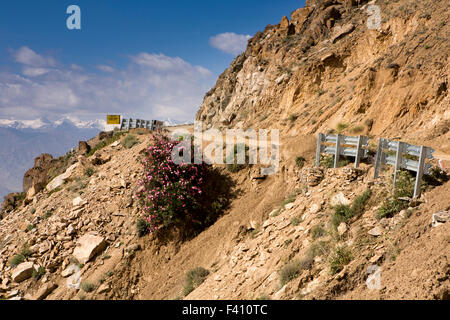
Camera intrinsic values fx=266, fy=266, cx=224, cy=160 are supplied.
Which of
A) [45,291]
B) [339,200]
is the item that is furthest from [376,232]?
[45,291]

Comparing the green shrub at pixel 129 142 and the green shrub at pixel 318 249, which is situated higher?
the green shrub at pixel 129 142

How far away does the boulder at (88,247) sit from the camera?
906cm

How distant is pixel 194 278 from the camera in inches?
308

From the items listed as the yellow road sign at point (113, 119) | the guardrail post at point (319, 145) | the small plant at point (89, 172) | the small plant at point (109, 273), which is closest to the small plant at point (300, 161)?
the guardrail post at point (319, 145)

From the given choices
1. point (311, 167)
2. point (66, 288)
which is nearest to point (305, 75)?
point (311, 167)

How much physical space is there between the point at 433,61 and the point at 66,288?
54.2ft

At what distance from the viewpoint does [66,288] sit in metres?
8.54

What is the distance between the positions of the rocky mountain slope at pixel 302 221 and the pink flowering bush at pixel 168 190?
2.30 feet

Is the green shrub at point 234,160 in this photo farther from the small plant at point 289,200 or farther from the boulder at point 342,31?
the boulder at point 342,31

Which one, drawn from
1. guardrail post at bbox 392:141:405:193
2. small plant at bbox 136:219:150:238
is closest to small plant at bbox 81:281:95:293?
small plant at bbox 136:219:150:238

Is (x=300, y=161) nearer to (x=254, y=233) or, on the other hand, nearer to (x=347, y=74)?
(x=254, y=233)

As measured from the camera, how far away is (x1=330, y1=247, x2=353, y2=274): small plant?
16.6ft

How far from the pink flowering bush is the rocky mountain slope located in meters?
0.70

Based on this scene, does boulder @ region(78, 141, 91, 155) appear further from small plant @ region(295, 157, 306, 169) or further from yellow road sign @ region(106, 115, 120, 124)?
small plant @ region(295, 157, 306, 169)
